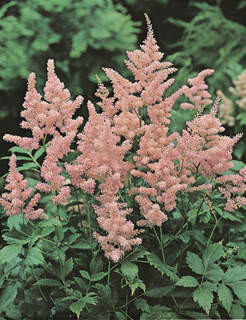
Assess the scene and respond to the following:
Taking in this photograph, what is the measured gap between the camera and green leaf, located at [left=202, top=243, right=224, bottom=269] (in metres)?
2.51

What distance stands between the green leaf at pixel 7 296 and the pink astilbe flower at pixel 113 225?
0.53 meters

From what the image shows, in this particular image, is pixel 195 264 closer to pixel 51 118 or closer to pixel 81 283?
pixel 81 283

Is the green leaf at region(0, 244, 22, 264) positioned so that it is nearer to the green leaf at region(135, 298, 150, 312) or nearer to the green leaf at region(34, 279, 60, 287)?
the green leaf at region(34, 279, 60, 287)

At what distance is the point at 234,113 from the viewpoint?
19.5ft

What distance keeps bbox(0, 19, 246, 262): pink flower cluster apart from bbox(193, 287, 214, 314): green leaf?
35cm

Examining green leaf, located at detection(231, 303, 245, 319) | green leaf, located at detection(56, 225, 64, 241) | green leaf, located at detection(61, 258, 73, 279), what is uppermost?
green leaf, located at detection(231, 303, 245, 319)

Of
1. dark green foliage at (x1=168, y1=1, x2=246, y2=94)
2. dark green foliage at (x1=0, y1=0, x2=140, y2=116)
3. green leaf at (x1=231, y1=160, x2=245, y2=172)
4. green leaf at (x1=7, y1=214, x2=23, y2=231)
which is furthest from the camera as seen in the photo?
dark green foliage at (x1=168, y1=1, x2=246, y2=94)

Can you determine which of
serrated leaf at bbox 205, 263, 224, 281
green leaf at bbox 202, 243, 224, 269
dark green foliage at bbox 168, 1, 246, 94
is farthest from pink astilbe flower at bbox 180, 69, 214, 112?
dark green foliage at bbox 168, 1, 246, 94

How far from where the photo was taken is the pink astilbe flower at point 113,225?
2.23 m

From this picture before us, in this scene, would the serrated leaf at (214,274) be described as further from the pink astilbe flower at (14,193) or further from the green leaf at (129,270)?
the pink astilbe flower at (14,193)

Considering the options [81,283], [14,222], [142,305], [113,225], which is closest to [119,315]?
[142,305]

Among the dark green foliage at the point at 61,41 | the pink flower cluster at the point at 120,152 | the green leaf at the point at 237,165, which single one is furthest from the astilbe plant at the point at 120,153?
the dark green foliage at the point at 61,41

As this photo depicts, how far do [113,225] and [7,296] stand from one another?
71 centimetres

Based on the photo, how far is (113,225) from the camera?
7.30 ft
